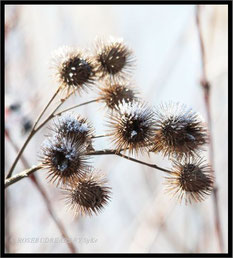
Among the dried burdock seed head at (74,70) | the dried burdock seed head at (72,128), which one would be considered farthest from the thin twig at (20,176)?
the dried burdock seed head at (74,70)

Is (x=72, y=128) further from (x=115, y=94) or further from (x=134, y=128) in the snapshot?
(x=115, y=94)

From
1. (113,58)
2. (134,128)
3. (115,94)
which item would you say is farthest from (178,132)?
(113,58)

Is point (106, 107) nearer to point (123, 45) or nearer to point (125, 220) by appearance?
point (123, 45)

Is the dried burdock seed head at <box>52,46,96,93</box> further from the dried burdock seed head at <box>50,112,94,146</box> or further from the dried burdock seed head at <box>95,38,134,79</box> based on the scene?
the dried burdock seed head at <box>50,112,94,146</box>

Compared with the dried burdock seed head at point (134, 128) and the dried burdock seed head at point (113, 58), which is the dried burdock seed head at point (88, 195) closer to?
the dried burdock seed head at point (134, 128)

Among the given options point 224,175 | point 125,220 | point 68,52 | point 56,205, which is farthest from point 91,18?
point 125,220

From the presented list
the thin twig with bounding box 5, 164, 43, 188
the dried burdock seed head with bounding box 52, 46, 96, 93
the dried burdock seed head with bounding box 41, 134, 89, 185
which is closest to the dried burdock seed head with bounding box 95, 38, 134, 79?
the dried burdock seed head with bounding box 52, 46, 96, 93
